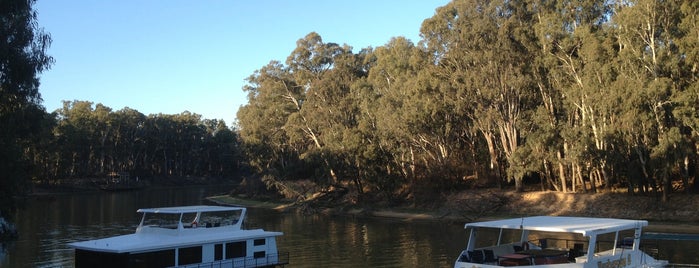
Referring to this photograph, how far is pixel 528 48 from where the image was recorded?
51312 mm

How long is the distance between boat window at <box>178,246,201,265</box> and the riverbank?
103 feet

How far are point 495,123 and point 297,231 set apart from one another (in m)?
22.0

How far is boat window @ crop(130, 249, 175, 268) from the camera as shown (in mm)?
22906

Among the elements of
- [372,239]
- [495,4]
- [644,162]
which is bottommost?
[372,239]

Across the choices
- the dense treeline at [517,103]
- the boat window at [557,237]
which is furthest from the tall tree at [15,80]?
the dense treeline at [517,103]

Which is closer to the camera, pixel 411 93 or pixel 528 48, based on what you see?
pixel 528 48

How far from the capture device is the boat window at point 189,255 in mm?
24352

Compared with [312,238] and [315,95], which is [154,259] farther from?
[315,95]

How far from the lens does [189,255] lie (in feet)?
80.9

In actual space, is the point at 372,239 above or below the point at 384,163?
below

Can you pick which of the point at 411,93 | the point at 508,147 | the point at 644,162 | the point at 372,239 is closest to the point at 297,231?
the point at 372,239

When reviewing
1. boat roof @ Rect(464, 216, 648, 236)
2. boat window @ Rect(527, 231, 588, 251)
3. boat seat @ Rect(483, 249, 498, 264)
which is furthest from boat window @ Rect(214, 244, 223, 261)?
boat window @ Rect(527, 231, 588, 251)

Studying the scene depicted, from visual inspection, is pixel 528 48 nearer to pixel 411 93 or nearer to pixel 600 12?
pixel 600 12

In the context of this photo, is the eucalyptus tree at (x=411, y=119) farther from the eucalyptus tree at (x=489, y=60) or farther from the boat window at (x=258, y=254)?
the boat window at (x=258, y=254)
